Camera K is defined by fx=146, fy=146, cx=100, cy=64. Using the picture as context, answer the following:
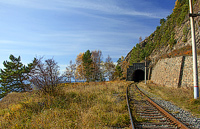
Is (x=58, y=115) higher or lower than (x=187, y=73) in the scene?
lower

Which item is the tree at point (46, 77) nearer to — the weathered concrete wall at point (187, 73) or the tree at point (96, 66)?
the weathered concrete wall at point (187, 73)

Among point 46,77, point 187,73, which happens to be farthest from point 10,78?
point 187,73

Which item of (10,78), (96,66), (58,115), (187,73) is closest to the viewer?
(58,115)

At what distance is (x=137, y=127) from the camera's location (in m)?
4.63

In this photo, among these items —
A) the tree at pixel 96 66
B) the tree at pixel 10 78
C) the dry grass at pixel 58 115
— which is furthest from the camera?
the tree at pixel 96 66

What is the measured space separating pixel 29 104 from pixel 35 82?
1183 mm

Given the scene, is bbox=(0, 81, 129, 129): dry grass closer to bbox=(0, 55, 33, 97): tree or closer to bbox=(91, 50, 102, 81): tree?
bbox=(0, 55, 33, 97): tree

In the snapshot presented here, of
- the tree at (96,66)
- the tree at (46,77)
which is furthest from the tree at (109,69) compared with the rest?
the tree at (46,77)

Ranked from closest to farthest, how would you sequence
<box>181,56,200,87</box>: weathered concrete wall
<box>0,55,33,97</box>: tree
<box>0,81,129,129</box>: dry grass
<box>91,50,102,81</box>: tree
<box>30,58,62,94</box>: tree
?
1. <box>0,81,129,129</box>: dry grass
2. <box>30,58,62,94</box>: tree
3. <box>181,56,200,87</box>: weathered concrete wall
4. <box>0,55,33,97</box>: tree
5. <box>91,50,102,81</box>: tree

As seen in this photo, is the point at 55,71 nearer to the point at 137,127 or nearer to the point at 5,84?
the point at 137,127

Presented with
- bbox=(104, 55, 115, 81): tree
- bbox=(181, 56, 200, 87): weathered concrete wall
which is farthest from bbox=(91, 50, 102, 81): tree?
bbox=(181, 56, 200, 87): weathered concrete wall

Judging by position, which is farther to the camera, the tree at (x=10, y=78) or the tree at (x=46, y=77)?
the tree at (x=10, y=78)

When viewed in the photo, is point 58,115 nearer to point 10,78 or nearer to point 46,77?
point 46,77

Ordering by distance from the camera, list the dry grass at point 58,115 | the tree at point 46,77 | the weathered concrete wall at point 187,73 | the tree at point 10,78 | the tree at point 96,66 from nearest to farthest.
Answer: the dry grass at point 58,115 → the tree at point 46,77 → the weathered concrete wall at point 187,73 → the tree at point 10,78 → the tree at point 96,66
